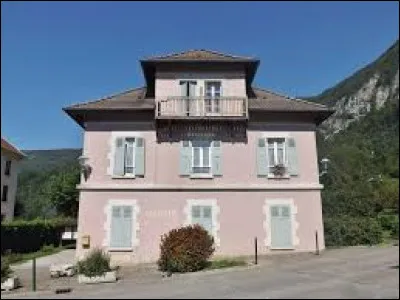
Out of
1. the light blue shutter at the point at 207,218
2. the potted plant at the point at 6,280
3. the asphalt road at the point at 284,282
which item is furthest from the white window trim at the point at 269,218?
the potted plant at the point at 6,280

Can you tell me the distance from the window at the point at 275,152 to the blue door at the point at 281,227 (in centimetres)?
167

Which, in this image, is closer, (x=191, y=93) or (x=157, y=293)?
(x=157, y=293)

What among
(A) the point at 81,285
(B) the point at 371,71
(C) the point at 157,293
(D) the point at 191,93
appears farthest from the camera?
(B) the point at 371,71

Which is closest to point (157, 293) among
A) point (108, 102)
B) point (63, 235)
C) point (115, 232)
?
point (115, 232)

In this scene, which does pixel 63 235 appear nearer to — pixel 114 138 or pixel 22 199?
pixel 114 138

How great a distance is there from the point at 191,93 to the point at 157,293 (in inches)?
440

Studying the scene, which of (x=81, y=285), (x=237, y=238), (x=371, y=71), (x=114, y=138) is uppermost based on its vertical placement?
(x=371, y=71)

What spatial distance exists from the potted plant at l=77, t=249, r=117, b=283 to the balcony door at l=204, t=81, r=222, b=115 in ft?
27.3

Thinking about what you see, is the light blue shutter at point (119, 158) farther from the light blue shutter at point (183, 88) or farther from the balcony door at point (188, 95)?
the light blue shutter at point (183, 88)

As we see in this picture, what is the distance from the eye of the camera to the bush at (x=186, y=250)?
17.3 metres

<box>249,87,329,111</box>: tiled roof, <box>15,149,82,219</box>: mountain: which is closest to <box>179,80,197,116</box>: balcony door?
<box>249,87,329,111</box>: tiled roof

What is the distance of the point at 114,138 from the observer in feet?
71.2

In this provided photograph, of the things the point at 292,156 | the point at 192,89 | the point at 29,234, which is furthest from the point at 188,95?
the point at 29,234

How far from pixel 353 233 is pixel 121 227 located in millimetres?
9998
